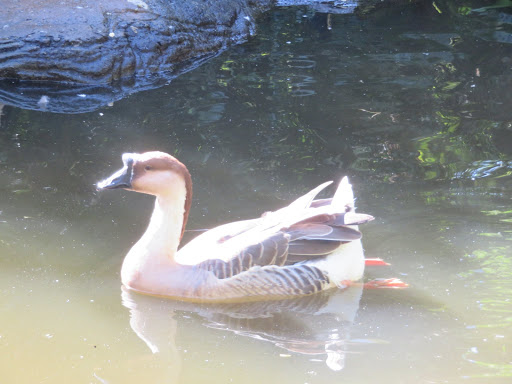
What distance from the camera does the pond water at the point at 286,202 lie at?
13.1 ft

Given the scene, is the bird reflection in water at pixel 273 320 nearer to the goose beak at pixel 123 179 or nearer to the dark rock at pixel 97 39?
the goose beak at pixel 123 179

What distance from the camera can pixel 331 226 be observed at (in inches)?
194

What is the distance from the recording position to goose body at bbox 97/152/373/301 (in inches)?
186

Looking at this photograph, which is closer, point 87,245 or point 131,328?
point 131,328

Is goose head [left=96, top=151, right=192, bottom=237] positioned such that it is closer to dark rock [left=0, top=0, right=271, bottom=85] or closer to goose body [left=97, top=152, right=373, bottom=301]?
goose body [left=97, top=152, right=373, bottom=301]

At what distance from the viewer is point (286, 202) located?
593 cm

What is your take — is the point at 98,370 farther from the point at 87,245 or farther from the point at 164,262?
the point at 87,245

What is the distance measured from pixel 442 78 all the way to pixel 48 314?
6207 millimetres

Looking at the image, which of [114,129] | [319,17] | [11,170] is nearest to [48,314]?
[11,170]

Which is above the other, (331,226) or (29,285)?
(331,226)

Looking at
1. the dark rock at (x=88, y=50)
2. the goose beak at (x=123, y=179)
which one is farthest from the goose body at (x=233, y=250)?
the dark rock at (x=88, y=50)

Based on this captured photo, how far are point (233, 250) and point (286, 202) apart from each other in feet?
4.11

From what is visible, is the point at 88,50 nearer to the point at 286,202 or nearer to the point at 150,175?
the point at 286,202

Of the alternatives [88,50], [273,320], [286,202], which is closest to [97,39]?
[88,50]
